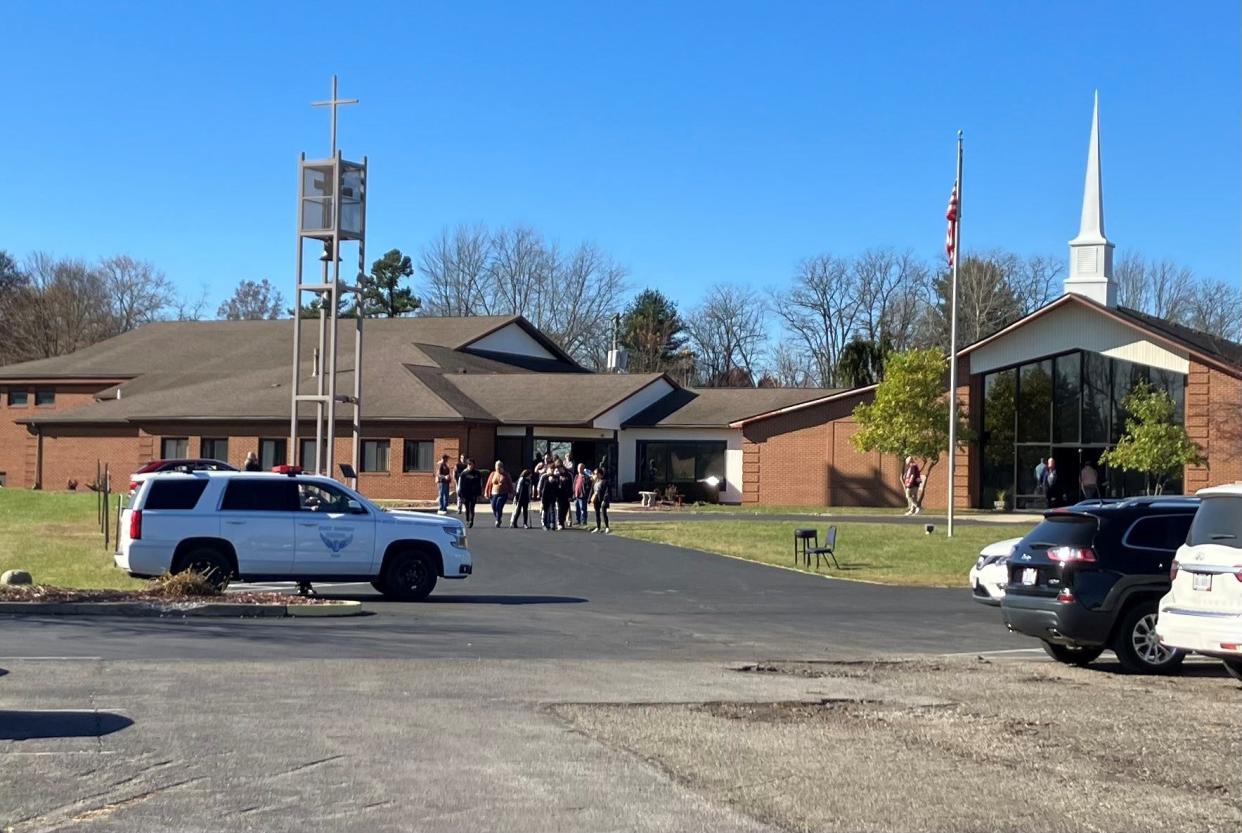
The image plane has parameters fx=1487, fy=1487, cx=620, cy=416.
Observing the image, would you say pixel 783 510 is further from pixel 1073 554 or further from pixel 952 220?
pixel 1073 554

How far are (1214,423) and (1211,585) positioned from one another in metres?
36.7

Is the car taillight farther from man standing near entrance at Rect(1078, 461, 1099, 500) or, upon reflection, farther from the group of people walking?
man standing near entrance at Rect(1078, 461, 1099, 500)

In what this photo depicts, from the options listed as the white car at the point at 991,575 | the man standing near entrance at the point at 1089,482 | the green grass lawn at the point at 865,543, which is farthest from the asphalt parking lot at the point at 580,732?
the man standing near entrance at the point at 1089,482

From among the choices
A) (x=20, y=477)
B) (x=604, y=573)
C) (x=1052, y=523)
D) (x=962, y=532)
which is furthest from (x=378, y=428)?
(x=1052, y=523)

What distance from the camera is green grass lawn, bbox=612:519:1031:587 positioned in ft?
90.2

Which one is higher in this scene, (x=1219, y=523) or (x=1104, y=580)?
(x=1219, y=523)

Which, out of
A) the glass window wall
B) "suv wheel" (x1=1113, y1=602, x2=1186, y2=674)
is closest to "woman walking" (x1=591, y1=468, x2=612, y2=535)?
the glass window wall

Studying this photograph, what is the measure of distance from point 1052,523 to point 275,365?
5414 cm

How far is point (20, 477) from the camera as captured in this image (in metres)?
63.3

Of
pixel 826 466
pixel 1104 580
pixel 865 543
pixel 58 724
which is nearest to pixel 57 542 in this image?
pixel 865 543

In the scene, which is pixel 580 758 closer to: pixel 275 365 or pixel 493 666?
pixel 493 666

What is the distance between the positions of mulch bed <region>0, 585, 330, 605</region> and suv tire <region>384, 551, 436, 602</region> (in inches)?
74.4

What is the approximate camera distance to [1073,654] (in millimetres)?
14867

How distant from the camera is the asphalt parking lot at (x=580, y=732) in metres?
7.85
